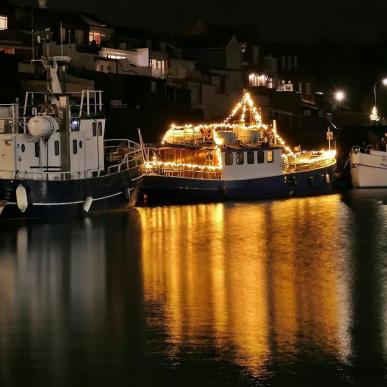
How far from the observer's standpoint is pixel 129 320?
59.2ft

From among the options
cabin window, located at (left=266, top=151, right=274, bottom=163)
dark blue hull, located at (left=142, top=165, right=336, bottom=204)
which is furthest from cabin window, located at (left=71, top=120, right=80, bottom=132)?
cabin window, located at (left=266, top=151, right=274, bottom=163)

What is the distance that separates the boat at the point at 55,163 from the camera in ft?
102

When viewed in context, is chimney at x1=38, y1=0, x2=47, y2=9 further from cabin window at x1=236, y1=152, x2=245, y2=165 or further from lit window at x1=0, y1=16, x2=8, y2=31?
cabin window at x1=236, y1=152, x2=245, y2=165

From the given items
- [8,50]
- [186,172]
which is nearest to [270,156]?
[186,172]

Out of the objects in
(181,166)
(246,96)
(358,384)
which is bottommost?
(358,384)

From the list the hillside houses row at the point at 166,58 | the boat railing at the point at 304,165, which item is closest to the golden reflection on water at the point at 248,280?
the boat railing at the point at 304,165

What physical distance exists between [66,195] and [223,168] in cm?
1038

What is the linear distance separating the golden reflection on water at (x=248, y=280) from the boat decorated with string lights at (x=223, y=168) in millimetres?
2056

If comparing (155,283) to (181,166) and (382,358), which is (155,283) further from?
(181,166)

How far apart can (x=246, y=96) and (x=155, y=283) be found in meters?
24.8

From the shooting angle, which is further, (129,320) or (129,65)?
(129,65)

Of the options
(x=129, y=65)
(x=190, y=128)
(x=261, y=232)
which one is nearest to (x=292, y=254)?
(x=261, y=232)

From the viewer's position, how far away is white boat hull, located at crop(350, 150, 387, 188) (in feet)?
158

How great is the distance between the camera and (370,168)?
48219mm
